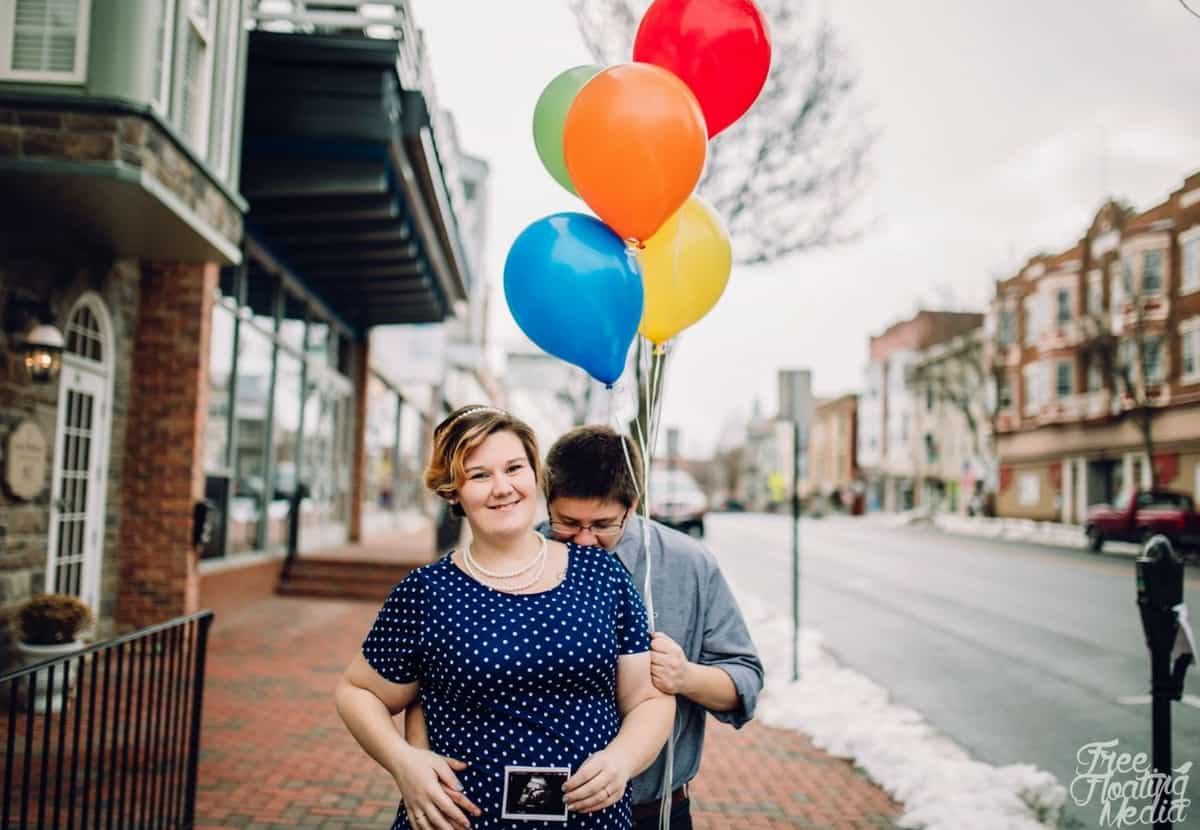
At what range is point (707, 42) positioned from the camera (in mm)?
3004

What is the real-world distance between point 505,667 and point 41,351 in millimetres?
5981

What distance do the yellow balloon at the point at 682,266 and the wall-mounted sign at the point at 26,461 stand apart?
17.6ft

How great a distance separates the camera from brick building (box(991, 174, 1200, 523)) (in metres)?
29.9

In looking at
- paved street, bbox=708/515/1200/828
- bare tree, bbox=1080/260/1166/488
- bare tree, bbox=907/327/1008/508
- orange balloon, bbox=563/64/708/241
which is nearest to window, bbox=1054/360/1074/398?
bare tree, bbox=907/327/1008/508

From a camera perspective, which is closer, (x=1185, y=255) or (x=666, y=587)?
(x=666, y=587)

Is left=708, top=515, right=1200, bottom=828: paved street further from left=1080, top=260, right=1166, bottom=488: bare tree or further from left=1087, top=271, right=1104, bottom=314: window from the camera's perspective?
left=1087, top=271, right=1104, bottom=314: window

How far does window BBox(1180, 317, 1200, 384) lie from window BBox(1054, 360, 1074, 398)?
869 cm

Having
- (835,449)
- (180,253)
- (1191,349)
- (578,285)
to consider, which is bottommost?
(578,285)

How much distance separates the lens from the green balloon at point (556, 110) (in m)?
3.24

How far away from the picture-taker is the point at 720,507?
7394 centimetres

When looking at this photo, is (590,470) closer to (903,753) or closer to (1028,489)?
(903,753)

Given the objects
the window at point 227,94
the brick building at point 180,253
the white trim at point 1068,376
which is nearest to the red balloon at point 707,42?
the brick building at point 180,253

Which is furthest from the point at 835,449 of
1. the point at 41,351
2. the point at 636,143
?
the point at 636,143

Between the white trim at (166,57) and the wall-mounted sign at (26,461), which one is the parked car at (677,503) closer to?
the wall-mounted sign at (26,461)
